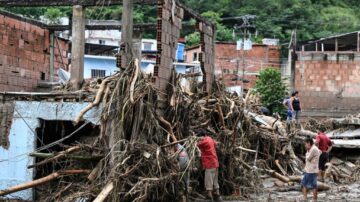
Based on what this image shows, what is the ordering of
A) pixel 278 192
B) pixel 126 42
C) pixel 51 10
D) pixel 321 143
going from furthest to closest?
pixel 51 10 → pixel 321 143 → pixel 278 192 → pixel 126 42

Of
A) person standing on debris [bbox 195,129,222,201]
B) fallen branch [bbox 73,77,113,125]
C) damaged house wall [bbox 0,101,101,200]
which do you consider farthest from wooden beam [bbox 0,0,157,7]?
person standing on debris [bbox 195,129,222,201]

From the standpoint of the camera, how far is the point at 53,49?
24672 mm

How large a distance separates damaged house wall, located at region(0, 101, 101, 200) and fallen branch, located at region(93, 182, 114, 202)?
266cm

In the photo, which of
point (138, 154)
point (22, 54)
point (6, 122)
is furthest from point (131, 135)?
point (22, 54)

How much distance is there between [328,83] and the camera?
126ft

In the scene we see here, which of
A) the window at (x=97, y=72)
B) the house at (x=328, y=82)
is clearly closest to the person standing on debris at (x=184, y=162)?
the window at (x=97, y=72)

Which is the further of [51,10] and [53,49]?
[51,10]

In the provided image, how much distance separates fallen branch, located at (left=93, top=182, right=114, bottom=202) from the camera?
38.0 feet

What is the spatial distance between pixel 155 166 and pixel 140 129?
965 mm

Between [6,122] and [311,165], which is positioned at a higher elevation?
[6,122]

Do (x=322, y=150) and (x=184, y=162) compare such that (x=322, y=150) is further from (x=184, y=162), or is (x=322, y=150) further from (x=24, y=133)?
(x=24, y=133)

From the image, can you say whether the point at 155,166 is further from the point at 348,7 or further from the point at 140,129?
the point at 348,7

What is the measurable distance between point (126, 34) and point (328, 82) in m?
27.2

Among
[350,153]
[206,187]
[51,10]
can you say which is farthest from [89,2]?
[51,10]
